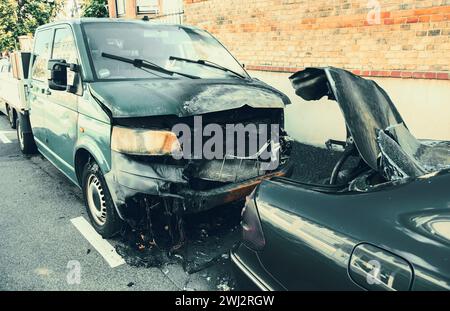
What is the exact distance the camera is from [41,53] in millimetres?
4723

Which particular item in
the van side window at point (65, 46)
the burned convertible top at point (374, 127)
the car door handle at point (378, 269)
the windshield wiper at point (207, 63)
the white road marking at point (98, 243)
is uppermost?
the van side window at point (65, 46)

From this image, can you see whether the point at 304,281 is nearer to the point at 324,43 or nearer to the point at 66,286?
the point at 66,286

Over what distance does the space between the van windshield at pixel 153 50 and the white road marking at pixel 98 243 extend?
1.54m

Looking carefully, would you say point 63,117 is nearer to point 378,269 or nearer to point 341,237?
point 341,237

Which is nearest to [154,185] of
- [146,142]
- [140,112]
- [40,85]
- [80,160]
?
[146,142]

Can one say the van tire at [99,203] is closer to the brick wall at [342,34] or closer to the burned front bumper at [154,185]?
the burned front bumper at [154,185]

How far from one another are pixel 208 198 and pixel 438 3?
4184mm

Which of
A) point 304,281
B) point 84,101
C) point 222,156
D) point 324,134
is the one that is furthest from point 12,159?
point 304,281

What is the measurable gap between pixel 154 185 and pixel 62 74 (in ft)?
5.31

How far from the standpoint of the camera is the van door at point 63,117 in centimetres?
356

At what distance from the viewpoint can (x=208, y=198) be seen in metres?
2.87

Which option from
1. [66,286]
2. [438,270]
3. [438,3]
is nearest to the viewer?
[438,270]

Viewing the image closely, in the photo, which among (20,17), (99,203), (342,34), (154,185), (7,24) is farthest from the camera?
(20,17)

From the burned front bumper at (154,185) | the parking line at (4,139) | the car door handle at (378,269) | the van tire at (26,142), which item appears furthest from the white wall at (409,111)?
the parking line at (4,139)
